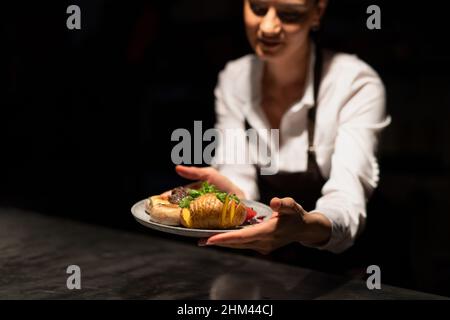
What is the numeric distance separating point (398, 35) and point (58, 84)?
1.50 metres

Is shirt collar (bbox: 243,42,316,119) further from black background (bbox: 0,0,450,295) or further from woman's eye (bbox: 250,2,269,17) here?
black background (bbox: 0,0,450,295)

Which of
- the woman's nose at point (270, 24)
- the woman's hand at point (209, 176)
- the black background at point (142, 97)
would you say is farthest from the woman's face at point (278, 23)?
the black background at point (142, 97)

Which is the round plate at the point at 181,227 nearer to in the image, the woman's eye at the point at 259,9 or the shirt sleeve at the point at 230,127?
the shirt sleeve at the point at 230,127

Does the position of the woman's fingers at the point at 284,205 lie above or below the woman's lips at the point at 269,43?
below

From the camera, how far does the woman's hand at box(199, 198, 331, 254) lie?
1.49m

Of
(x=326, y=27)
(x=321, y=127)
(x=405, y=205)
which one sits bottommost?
(x=405, y=205)

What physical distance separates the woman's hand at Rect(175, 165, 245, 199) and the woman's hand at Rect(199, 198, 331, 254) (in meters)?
0.30

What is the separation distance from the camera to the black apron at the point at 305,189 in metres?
2.01

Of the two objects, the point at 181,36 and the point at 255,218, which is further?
the point at 181,36

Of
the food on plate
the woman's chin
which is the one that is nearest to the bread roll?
the food on plate

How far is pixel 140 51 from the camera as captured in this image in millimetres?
2717
